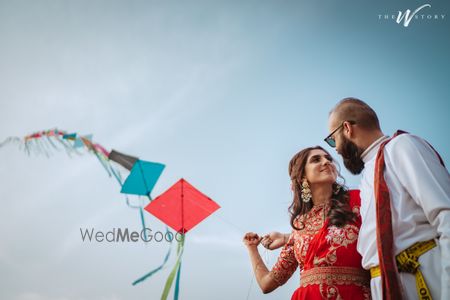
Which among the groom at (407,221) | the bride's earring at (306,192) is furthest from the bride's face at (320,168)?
the groom at (407,221)

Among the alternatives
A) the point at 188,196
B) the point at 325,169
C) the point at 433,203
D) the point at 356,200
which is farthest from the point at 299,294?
the point at 188,196

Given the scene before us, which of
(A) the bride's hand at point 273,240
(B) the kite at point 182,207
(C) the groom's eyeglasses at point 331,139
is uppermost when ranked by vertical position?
(B) the kite at point 182,207

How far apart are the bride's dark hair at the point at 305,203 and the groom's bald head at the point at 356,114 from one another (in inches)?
28.4

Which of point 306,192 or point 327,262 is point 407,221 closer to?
point 327,262

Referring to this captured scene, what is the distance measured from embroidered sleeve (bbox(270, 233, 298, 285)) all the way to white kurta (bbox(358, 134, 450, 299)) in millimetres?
890

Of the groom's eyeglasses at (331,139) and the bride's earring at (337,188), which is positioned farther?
the bride's earring at (337,188)

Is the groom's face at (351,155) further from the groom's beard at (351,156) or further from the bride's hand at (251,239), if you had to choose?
the bride's hand at (251,239)

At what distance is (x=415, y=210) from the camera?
84.1 inches

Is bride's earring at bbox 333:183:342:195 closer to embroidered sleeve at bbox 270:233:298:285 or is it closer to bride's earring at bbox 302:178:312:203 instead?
bride's earring at bbox 302:178:312:203

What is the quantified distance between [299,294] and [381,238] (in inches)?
38.5

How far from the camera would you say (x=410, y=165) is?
83.8 inches

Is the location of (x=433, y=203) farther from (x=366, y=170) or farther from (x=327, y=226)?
(x=327, y=226)

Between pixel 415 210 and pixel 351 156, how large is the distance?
63 cm

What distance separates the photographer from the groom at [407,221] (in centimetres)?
199
